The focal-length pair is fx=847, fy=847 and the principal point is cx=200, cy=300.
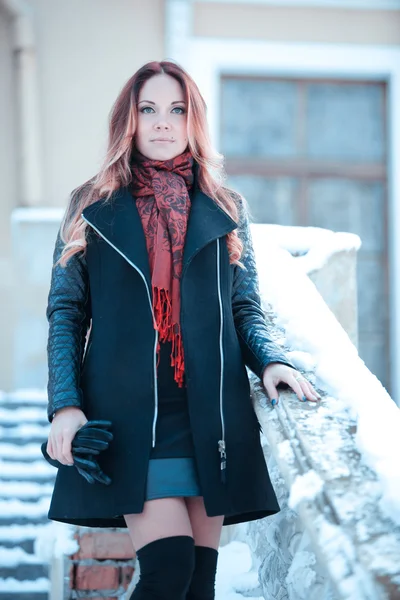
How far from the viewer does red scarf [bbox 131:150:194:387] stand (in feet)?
7.10

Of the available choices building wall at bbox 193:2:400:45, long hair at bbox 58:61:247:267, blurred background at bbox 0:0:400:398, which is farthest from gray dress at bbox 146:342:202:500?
building wall at bbox 193:2:400:45

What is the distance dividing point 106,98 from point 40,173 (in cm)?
88

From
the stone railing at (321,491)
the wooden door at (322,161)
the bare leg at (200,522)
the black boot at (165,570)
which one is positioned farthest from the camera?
the wooden door at (322,161)

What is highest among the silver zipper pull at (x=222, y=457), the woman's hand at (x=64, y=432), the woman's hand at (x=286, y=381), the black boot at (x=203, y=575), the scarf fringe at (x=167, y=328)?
the scarf fringe at (x=167, y=328)

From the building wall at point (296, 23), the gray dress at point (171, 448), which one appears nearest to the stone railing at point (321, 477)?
the gray dress at point (171, 448)

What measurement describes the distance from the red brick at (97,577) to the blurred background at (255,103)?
3.60m

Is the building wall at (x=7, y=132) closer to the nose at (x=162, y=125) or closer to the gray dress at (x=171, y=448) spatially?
the nose at (x=162, y=125)

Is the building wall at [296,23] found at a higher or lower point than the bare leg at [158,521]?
higher

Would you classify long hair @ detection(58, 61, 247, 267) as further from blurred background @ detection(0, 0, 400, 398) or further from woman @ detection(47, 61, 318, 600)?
blurred background @ detection(0, 0, 400, 398)

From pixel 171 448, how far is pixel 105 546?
5.48 feet

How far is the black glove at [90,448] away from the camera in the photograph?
1.99 meters

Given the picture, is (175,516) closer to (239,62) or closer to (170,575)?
(170,575)

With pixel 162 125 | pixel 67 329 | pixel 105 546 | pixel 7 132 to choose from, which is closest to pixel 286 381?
pixel 67 329

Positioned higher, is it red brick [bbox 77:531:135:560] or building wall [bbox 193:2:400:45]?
building wall [bbox 193:2:400:45]
